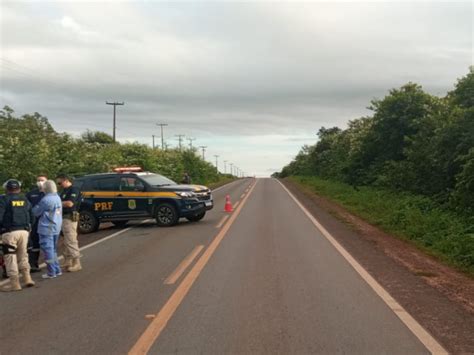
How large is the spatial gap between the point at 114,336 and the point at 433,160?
15.9 metres

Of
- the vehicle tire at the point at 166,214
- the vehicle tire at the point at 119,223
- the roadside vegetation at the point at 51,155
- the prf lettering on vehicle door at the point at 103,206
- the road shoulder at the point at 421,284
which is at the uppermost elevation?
the roadside vegetation at the point at 51,155

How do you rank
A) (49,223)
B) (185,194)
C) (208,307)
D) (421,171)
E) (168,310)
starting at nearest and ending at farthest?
(168,310) → (208,307) → (49,223) → (185,194) → (421,171)

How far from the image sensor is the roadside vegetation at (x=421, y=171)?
537 inches

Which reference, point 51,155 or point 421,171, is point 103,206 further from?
point 421,171

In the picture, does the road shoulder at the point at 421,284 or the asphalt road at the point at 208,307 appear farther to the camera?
the road shoulder at the point at 421,284

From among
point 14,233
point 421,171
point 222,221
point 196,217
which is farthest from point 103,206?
point 421,171

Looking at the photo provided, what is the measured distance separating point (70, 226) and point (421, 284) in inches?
249

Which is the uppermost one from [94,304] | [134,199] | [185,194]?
[185,194]

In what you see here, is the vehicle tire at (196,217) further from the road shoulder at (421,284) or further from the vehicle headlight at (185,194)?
the road shoulder at (421,284)

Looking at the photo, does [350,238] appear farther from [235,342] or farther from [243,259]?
[235,342]

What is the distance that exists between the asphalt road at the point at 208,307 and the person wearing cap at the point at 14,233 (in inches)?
15.1

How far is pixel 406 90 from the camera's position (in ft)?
96.5

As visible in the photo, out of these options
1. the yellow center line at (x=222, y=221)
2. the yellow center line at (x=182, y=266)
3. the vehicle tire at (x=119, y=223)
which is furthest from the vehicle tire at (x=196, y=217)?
the yellow center line at (x=182, y=266)

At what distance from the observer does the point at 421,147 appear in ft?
71.2
